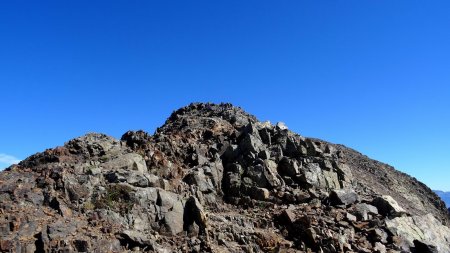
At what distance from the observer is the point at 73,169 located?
23.1 meters

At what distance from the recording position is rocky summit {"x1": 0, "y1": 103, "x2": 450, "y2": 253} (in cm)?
1922

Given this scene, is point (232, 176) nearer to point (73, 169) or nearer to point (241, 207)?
point (241, 207)

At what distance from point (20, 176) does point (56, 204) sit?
3.60 metres

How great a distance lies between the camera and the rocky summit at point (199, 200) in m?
19.2

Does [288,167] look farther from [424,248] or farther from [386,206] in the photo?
[424,248]

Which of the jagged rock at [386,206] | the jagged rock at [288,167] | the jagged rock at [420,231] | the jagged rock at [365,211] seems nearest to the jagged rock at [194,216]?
the jagged rock at [288,167]

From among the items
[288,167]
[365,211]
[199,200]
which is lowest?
[365,211]

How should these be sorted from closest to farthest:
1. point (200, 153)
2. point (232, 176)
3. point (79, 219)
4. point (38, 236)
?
point (38, 236) < point (79, 219) < point (232, 176) < point (200, 153)

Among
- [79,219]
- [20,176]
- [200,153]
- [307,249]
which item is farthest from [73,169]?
[307,249]

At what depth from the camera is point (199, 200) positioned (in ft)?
84.6

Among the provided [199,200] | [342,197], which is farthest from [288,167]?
[199,200]

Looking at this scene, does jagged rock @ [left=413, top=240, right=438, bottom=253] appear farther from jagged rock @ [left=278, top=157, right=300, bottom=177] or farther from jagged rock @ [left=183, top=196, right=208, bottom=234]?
jagged rock @ [left=183, top=196, right=208, bottom=234]

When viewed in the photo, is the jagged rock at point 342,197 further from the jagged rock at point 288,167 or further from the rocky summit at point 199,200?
the jagged rock at point 288,167

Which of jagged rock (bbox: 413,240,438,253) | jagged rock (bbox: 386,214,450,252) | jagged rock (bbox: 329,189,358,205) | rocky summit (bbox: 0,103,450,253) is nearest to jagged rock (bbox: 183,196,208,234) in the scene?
rocky summit (bbox: 0,103,450,253)
